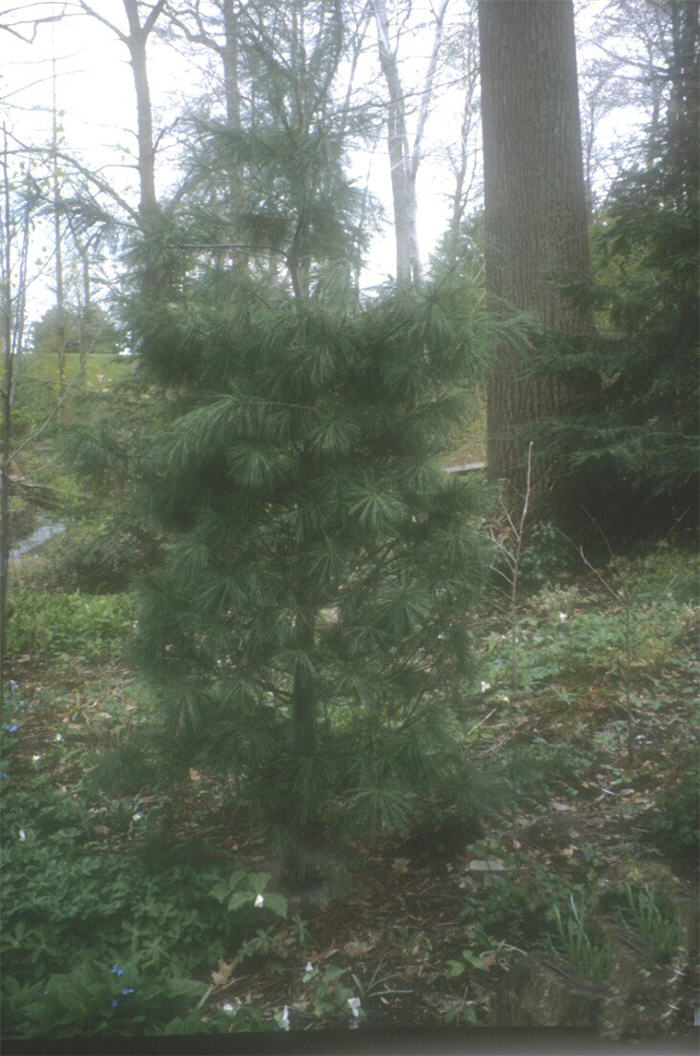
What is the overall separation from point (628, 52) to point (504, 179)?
48 centimetres

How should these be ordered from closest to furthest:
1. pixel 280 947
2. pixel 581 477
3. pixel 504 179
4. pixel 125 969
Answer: pixel 125 969 → pixel 280 947 → pixel 504 179 → pixel 581 477

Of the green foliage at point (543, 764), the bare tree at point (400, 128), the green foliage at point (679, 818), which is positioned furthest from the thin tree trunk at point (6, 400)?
the green foliage at point (679, 818)

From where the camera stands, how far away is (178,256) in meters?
2.40

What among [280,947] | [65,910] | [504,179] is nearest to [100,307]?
[504,179]

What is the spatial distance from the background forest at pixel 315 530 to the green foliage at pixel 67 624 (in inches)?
0.4

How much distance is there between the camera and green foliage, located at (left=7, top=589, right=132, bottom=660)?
8.53ft

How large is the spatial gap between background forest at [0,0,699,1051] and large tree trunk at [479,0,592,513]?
11 millimetres

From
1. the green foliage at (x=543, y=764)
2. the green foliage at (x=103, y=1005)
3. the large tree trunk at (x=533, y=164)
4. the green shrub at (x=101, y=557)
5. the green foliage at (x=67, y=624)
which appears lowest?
the green foliage at (x=103, y=1005)

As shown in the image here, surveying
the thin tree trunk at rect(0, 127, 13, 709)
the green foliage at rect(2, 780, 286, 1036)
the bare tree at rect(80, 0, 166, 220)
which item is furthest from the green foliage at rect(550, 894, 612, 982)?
the bare tree at rect(80, 0, 166, 220)

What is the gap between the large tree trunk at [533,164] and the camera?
258 centimetres

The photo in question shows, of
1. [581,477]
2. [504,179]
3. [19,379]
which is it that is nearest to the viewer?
[19,379]

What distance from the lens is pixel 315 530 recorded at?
2412mm

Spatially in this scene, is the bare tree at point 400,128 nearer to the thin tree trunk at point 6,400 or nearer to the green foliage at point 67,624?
the thin tree trunk at point 6,400

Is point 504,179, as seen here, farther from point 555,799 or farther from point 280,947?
point 280,947
